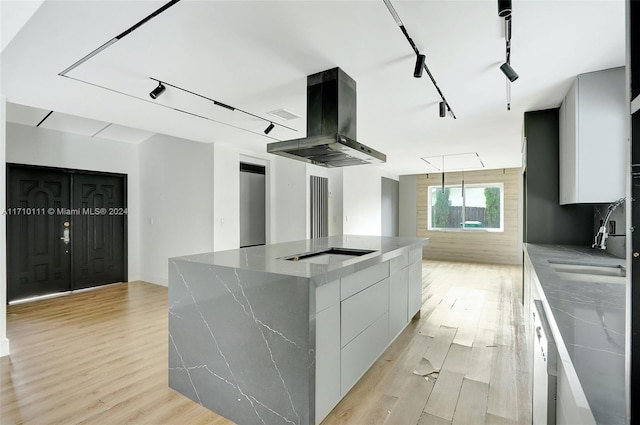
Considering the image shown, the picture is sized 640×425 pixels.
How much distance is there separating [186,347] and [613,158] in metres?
3.59

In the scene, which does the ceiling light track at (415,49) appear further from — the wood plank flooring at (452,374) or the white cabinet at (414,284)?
the wood plank flooring at (452,374)

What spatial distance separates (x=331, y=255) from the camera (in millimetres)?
2988

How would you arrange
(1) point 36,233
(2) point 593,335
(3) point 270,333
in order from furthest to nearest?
(1) point 36,233, (3) point 270,333, (2) point 593,335

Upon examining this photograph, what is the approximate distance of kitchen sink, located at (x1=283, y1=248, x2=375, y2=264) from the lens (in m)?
2.63

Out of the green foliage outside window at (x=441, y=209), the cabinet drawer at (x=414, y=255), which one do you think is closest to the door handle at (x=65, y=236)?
the cabinet drawer at (x=414, y=255)

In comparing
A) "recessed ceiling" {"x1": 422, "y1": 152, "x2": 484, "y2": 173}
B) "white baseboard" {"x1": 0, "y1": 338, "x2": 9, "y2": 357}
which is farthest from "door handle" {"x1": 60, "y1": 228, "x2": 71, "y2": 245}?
"recessed ceiling" {"x1": 422, "y1": 152, "x2": 484, "y2": 173}

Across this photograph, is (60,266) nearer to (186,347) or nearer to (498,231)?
(186,347)

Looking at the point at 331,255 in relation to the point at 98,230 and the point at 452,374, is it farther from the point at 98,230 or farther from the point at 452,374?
the point at 98,230

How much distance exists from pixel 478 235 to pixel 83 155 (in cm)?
877

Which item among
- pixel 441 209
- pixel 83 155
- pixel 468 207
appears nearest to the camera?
pixel 83 155

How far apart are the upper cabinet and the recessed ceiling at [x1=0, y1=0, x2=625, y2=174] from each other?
14 centimetres

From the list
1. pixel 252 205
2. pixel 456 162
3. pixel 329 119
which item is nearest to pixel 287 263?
pixel 329 119

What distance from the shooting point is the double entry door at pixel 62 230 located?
4.51m

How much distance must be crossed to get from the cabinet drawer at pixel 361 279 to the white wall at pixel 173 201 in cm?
317
